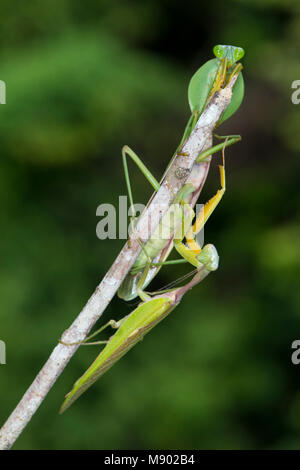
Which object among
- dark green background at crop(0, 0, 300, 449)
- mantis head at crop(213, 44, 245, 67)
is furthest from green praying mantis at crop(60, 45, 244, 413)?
dark green background at crop(0, 0, 300, 449)

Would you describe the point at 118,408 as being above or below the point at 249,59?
below

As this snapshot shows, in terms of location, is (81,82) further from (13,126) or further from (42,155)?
(42,155)

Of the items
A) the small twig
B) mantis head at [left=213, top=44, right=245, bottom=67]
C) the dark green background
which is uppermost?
the dark green background

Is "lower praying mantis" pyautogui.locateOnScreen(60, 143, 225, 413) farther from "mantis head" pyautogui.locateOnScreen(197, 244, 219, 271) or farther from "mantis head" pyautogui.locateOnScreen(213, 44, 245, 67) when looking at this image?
"mantis head" pyautogui.locateOnScreen(213, 44, 245, 67)

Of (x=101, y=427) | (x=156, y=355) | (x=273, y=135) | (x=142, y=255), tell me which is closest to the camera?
(x=142, y=255)

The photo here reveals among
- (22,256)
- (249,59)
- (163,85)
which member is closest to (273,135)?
(249,59)

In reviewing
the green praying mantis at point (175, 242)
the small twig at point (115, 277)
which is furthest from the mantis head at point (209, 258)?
the small twig at point (115, 277)
